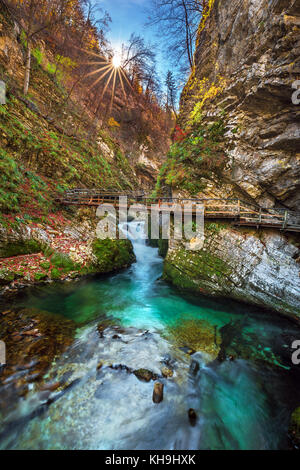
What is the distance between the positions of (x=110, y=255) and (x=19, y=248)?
15.9 ft

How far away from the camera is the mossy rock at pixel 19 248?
8.05 meters

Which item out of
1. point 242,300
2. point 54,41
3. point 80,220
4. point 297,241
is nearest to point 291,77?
point 297,241

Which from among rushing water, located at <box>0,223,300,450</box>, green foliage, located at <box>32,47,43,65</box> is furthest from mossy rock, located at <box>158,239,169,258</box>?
green foliage, located at <box>32,47,43,65</box>

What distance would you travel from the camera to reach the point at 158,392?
4.20 meters

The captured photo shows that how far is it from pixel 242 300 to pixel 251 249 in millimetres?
2404

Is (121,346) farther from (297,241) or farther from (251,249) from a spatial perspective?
(297,241)

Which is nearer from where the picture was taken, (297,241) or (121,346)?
(121,346)

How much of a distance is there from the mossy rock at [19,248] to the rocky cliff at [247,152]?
23.5 ft

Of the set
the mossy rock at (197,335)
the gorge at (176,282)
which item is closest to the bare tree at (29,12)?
the gorge at (176,282)

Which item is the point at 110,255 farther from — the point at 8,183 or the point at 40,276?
the point at 8,183

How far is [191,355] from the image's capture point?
5.37 m

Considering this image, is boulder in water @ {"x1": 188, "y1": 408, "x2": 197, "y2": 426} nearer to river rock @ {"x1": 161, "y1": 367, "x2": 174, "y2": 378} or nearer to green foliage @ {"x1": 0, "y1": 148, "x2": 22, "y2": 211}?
river rock @ {"x1": 161, "y1": 367, "x2": 174, "y2": 378}

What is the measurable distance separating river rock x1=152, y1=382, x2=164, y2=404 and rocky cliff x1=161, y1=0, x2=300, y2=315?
5367 millimetres

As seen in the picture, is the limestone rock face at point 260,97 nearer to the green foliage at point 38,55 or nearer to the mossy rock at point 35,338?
the mossy rock at point 35,338
